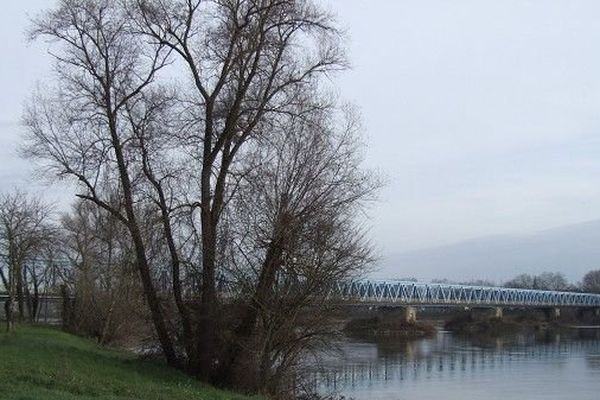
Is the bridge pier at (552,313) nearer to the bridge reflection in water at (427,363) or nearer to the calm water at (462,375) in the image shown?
the bridge reflection in water at (427,363)

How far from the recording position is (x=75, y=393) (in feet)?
49.0

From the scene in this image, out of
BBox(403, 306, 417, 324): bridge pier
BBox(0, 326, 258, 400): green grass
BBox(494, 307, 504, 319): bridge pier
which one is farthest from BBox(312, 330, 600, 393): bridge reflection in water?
BBox(494, 307, 504, 319): bridge pier

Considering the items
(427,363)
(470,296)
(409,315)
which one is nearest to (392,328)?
(409,315)

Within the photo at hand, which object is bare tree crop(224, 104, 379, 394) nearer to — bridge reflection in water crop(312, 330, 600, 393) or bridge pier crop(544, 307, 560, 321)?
bridge reflection in water crop(312, 330, 600, 393)

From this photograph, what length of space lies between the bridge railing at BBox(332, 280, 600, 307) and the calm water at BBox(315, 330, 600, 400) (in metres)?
52.4

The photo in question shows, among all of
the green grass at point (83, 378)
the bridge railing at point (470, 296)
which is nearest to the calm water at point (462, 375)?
the green grass at point (83, 378)

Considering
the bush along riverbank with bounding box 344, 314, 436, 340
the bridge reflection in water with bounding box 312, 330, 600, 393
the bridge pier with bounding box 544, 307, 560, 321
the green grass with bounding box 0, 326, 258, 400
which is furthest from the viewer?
the bridge pier with bounding box 544, 307, 560, 321

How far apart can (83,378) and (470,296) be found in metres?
136

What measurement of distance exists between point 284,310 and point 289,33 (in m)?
8.96

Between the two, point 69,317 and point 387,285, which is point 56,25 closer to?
point 69,317

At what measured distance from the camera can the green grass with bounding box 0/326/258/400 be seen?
1466 cm

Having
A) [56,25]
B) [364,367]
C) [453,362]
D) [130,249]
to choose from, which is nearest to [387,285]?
[453,362]

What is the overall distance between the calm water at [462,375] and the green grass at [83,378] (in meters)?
6.12

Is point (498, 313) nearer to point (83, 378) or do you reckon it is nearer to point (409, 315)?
point (409, 315)
